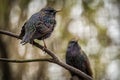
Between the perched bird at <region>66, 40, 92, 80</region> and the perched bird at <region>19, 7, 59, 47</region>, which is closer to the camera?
the perched bird at <region>19, 7, 59, 47</region>

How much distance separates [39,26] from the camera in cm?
434

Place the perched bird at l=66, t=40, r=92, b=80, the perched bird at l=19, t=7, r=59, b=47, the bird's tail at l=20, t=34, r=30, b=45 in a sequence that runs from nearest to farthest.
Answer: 1. the bird's tail at l=20, t=34, r=30, b=45
2. the perched bird at l=19, t=7, r=59, b=47
3. the perched bird at l=66, t=40, r=92, b=80

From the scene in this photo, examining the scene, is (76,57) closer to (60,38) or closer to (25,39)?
(25,39)

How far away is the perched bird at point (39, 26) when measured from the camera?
4.13m

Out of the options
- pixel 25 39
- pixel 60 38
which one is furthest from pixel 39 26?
pixel 60 38

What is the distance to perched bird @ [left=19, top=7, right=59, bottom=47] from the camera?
162 inches

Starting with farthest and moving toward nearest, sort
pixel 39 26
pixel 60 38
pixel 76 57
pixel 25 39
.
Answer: pixel 60 38 → pixel 76 57 → pixel 39 26 → pixel 25 39

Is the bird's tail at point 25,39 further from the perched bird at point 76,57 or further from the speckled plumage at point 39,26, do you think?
the perched bird at point 76,57

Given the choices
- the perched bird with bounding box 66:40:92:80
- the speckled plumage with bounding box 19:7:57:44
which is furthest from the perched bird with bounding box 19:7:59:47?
the perched bird with bounding box 66:40:92:80

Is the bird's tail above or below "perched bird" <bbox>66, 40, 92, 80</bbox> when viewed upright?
above

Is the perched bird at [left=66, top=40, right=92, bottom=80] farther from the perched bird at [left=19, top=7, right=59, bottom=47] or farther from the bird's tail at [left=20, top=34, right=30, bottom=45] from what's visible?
the bird's tail at [left=20, top=34, right=30, bottom=45]

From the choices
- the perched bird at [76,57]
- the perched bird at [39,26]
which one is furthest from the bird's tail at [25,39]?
the perched bird at [76,57]

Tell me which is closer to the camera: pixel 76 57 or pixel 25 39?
pixel 25 39

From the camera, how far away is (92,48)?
12.2 metres
